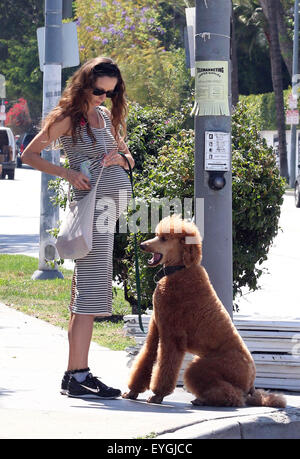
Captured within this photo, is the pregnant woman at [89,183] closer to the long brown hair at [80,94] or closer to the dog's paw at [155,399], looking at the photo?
the long brown hair at [80,94]

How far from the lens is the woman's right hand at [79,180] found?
5.71m

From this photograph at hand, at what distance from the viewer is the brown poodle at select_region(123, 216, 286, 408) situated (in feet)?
18.4

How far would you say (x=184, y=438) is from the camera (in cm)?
483

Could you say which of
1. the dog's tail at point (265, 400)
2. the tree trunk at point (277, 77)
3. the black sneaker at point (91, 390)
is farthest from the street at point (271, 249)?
the tree trunk at point (277, 77)

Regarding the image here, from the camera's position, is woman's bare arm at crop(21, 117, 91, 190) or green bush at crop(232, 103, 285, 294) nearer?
woman's bare arm at crop(21, 117, 91, 190)

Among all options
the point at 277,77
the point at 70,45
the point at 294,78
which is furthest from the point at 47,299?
the point at 277,77

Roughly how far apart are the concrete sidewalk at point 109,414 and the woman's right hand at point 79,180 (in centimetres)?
127

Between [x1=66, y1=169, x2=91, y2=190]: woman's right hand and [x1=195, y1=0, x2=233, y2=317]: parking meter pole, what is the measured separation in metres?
1.00

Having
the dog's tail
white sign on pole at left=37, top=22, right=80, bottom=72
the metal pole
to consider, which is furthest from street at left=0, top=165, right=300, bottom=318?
the metal pole

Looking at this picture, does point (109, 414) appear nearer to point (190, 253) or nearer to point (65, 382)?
point (65, 382)

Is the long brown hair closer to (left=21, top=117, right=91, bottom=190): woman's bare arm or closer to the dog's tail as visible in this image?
(left=21, top=117, right=91, bottom=190): woman's bare arm

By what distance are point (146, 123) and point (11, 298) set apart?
254 cm

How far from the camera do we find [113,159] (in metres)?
5.78

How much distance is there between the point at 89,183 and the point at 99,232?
300 mm
